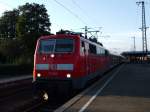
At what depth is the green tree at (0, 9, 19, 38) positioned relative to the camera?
89125 millimetres

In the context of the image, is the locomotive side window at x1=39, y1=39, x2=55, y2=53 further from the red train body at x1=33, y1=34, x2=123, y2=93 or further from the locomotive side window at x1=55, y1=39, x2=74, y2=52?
the locomotive side window at x1=55, y1=39, x2=74, y2=52

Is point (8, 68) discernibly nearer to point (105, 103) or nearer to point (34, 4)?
point (34, 4)

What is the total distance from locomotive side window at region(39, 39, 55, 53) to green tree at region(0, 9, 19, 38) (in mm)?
71897

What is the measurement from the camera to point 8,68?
47.9m

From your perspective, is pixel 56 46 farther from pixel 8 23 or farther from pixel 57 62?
pixel 8 23

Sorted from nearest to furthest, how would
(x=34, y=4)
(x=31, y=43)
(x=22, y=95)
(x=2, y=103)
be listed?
(x=2, y=103) < (x=22, y=95) < (x=31, y=43) < (x=34, y=4)

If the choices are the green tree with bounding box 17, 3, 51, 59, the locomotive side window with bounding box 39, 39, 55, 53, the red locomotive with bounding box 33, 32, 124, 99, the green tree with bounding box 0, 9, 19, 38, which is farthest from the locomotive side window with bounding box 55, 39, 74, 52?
the green tree with bounding box 0, 9, 19, 38

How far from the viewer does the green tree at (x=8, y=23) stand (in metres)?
89.1

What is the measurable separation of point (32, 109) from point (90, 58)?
6626 millimetres

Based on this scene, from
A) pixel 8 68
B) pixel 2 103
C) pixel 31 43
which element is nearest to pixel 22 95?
pixel 2 103

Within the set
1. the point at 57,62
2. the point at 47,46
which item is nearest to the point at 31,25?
the point at 47,46

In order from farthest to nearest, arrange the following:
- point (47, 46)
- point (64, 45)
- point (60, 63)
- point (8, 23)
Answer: point (8, 23), point (47, 46), point (64, 45), point (60, 63)

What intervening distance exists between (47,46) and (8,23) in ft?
246

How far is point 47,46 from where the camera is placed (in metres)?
17.6
